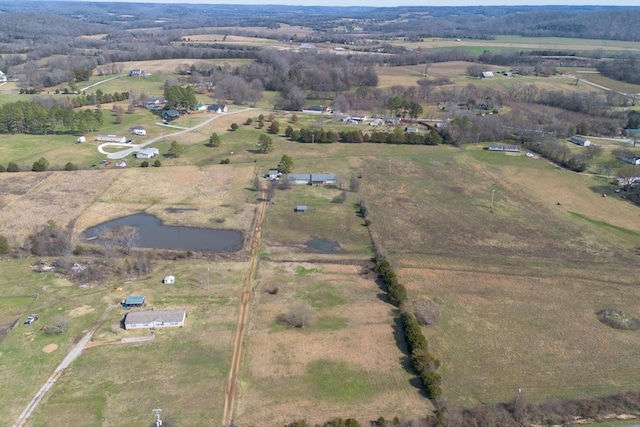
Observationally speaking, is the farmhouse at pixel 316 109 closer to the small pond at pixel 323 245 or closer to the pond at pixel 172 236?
the pond at pixel 172 236

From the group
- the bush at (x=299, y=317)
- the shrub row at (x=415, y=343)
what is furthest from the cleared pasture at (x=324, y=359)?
the shrub row at (x=415, y=343)

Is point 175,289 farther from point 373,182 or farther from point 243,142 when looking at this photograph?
point 243,142

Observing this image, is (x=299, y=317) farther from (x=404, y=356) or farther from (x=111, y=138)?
(x=111, y=138)

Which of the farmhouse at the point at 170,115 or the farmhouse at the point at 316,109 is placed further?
the farmhouse at the point at 316,109

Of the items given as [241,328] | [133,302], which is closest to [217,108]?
[133,302]

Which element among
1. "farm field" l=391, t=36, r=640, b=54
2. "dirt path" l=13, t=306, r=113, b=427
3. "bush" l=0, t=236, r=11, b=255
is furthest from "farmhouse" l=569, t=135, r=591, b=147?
"farm field" l=391, t=36, r=640, b=54
